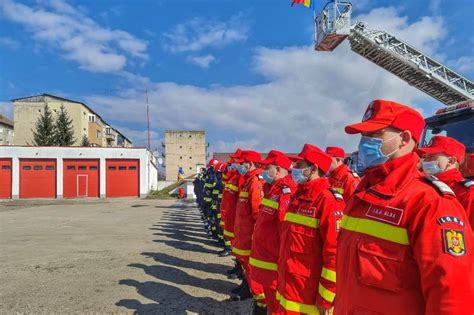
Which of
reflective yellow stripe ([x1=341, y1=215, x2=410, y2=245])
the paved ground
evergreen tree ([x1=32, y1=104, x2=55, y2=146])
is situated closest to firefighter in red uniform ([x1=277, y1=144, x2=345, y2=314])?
reflective yellow stripe ([x1=341, y1=215, x2=410, y2=245])

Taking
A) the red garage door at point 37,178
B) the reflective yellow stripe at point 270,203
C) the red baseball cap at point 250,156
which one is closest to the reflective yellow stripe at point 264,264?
the reflective yellow stripe at point 270,203

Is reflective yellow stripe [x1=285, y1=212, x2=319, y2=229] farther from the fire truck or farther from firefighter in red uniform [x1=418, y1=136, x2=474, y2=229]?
the fire truck

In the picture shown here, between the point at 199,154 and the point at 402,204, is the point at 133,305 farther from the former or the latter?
the point at 199,154

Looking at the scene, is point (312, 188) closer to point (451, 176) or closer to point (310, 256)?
point (310, 256)

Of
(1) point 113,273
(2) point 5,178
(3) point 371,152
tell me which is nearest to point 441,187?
(3) point 371,152

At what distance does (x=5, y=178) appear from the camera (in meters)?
34.5

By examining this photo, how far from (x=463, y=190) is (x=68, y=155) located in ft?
118

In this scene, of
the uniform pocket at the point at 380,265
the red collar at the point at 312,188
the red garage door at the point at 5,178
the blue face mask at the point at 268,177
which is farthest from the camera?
the red garage door at the point at 5,178

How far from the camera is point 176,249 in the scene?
10.4 meters

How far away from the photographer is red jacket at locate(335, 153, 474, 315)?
1672 mm

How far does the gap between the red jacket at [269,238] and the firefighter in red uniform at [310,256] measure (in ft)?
2.31

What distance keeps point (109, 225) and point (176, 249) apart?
243 inches

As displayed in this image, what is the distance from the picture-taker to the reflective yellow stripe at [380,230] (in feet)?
6.12

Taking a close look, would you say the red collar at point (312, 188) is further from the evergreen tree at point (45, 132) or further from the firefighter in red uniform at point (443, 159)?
the evergreen tree at point (45, 132)
